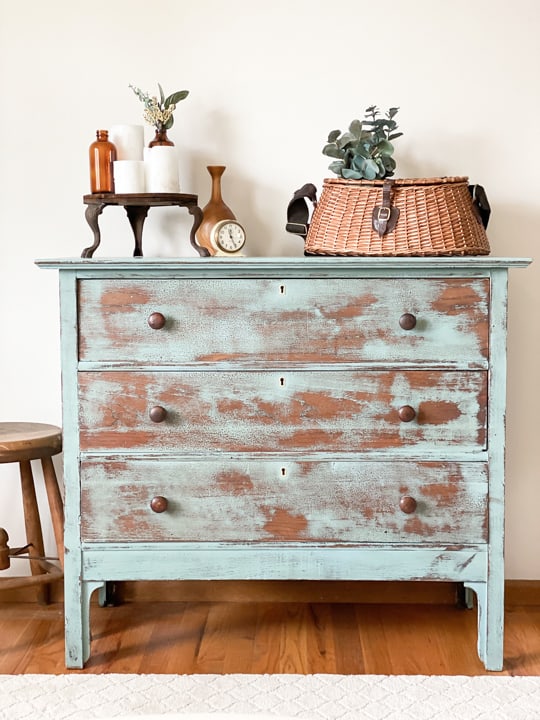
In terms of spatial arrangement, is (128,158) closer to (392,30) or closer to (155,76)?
(155,76)

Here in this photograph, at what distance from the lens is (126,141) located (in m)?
2.42

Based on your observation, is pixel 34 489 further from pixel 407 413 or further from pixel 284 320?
pixel 407 413

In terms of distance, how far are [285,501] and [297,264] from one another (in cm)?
55

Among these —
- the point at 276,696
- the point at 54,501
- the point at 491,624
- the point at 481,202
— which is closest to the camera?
the point at 276,696

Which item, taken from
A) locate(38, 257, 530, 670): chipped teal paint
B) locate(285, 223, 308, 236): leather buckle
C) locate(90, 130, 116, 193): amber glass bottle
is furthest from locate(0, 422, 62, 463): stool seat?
locate(285, 223, 308, 236): leather buckle

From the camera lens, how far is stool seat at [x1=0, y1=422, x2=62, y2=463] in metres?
2.34

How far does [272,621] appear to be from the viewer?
2.51 metres

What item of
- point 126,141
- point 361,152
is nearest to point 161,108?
point 126,141

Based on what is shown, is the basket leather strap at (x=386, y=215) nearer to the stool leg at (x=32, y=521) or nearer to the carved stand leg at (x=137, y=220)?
the carved stand leg at (x=137, y=220)

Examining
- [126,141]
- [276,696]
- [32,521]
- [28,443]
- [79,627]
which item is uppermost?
[126,141]

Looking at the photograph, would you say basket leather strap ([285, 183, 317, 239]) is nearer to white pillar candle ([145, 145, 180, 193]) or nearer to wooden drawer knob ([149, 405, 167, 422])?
white pillar candle ([145, 145, 180, 193])

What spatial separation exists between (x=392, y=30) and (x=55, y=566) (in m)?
1.72

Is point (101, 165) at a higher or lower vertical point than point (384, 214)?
higher

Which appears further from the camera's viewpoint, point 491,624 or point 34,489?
point 34,489
